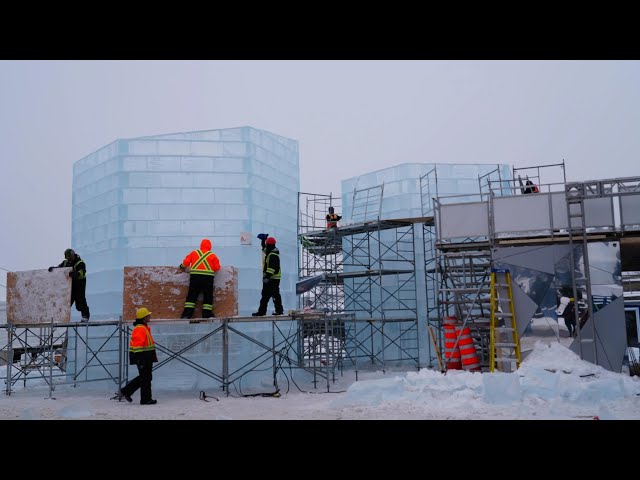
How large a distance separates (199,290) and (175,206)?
15.4 ft

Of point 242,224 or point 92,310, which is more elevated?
point 242,224

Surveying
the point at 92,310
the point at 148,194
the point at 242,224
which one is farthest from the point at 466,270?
the point at 92,310

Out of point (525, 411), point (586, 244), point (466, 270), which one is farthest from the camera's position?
point (466, 270)

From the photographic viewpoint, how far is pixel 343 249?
73.4 ft

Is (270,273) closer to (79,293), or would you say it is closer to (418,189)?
(79,293)

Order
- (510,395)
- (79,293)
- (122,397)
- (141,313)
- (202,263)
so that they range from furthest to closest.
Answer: (79,293) < (122,397) < (202,263) < (141,313) < (510,395)

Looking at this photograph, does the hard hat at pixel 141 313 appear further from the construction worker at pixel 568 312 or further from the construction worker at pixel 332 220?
the construction worker at pixel 332 220

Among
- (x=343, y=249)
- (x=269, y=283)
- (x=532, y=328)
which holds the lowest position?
(x=532, y=328)

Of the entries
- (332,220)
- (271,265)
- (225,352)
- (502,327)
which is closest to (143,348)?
(225,352)

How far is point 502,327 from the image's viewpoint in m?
13.8

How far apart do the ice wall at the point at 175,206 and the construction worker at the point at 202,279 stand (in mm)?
3685
